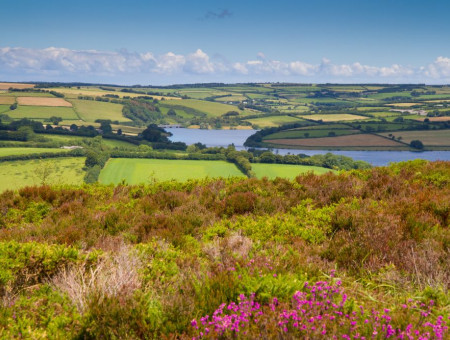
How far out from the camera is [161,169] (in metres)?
81.6

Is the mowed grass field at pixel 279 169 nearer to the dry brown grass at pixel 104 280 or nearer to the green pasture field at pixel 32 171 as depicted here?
the green pasture field at pixel 32 171

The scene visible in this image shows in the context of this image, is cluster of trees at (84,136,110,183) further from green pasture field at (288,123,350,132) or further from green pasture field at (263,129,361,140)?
green pasture field at (288,123,350,132)

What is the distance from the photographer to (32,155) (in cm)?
9712

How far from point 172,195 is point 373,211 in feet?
17.4

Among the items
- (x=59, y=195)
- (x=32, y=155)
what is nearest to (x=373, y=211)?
(x=59, y=195)

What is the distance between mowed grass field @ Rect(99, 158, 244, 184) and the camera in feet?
237

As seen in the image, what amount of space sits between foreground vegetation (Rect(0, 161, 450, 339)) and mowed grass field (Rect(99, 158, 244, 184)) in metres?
61.0

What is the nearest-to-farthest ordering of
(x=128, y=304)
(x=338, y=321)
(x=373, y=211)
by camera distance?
(x=338, y=321) < (x=128, y=304) < (x=373, y=211)

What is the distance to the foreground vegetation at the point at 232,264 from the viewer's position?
319 centimetres

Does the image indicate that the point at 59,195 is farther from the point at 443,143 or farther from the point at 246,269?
the point at 443,143

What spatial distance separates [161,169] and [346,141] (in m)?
95.7

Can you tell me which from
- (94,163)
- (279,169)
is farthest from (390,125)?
(94,163)

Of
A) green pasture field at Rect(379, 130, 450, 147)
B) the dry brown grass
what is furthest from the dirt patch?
the dry brown grass

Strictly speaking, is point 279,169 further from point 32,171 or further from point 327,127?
point 327,127
